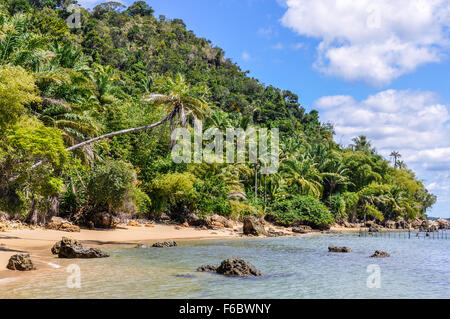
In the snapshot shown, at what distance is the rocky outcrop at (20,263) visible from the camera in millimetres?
11672

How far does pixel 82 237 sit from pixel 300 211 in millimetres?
25296

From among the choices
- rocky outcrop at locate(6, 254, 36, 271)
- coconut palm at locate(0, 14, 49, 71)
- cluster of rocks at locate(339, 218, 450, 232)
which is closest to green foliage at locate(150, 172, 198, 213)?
Answer: coconut palm at locate(0, 14, 49, 71)

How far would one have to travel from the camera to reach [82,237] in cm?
2175

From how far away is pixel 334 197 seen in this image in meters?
51.3

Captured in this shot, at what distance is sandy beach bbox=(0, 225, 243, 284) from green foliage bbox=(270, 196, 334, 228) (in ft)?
31.7

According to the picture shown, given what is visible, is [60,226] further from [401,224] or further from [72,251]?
[401,224]

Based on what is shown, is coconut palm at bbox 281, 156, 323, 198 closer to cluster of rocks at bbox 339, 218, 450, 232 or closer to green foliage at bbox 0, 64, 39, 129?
cluster of rocks at bbox 339, 218, 450, 232

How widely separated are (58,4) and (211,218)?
76.0 meters

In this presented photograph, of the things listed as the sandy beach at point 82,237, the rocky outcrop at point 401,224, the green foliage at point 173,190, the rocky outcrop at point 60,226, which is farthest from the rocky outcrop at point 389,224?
the rocky outcrop at point 60,226

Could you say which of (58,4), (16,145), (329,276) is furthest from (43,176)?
(58,4)

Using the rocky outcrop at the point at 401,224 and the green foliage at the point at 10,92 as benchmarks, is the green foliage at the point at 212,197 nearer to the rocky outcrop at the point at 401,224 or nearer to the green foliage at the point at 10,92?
the green foliage at the point at 10,92

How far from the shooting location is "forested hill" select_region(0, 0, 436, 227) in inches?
586

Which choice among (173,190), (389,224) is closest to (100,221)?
(173,190)

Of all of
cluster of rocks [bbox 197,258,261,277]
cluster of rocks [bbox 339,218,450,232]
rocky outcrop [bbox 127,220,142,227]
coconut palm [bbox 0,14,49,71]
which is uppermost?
coconut palm [bbox 0,14,49,71]
